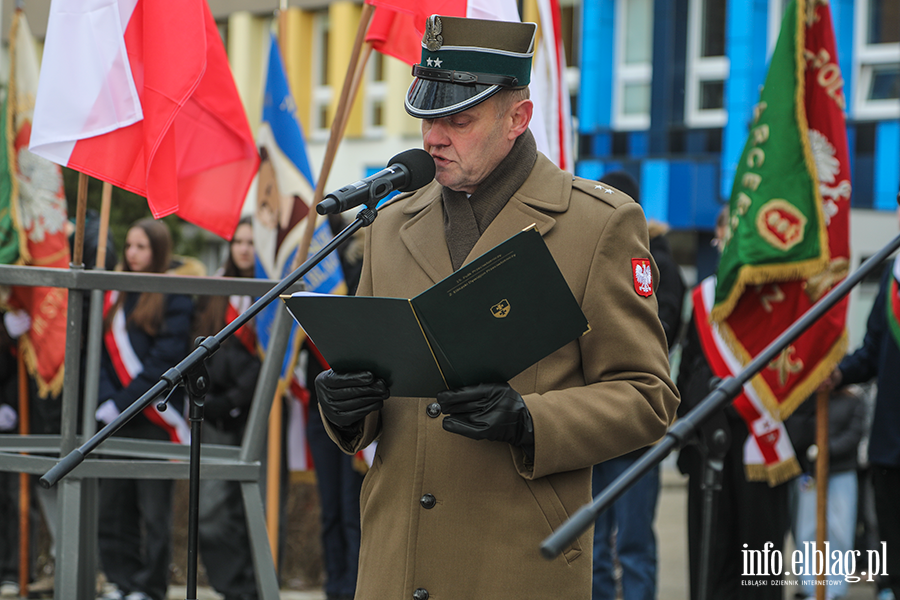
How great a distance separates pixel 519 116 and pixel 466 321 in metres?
0.66

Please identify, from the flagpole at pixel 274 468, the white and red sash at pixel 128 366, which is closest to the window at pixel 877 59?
the flagpole at pixel 274 468

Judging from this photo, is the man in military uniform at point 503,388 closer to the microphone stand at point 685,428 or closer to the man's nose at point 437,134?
the man's nose at point 437,134

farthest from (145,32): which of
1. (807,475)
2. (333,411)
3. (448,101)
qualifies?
(807,475)

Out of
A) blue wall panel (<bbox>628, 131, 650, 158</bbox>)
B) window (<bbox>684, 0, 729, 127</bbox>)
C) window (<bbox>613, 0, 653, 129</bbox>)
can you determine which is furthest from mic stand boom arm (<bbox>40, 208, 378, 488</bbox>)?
window (<bbox>613, 0, 653, 129</bbox>)

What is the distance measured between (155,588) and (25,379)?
1.70 meters

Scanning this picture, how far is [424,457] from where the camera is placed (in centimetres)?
248

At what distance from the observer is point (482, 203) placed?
2586 millimetres

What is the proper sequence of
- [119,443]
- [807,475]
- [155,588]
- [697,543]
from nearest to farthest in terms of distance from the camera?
[119,443]
[697,543]
[155,588]
[807,475]

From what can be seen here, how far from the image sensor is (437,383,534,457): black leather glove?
221cm

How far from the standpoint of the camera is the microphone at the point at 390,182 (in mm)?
2342

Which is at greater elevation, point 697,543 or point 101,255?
point 101,255

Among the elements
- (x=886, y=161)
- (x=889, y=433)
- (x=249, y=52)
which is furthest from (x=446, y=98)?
(x=249, y=52)

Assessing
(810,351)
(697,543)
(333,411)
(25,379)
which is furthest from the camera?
(25,379)

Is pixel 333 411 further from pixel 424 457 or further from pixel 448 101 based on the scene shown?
pixel 448 101
